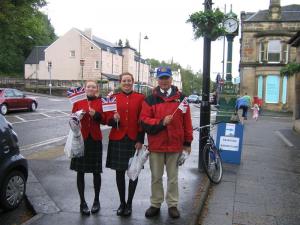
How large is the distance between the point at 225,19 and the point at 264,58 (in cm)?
3559

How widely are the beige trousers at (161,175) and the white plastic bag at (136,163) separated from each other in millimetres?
135

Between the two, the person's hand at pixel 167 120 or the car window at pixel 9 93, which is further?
the car window at pixel 9 93

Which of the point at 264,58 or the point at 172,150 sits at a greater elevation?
the point at 264,58

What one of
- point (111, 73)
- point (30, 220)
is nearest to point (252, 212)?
point (30, 220)

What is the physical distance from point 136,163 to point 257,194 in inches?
113

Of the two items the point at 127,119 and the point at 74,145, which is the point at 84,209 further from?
the point at 127,119

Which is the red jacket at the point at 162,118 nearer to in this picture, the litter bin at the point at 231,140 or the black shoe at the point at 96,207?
the black shoe at the point at 96,207

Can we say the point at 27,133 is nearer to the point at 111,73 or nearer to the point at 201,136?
the point at 201,136

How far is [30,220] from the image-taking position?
5.43 meters

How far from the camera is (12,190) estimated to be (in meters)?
5.92

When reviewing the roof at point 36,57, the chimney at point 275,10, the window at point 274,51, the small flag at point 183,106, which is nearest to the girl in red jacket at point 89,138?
the small flag at point 183,106

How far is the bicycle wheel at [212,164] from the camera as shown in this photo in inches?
310

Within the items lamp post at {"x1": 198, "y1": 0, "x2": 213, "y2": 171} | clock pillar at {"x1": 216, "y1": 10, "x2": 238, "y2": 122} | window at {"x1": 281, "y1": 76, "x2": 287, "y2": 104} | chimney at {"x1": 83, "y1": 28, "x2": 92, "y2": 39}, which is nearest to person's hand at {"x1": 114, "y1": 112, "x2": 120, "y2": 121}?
lamp post at {"x1": 198, "y1": 0, "x2": 213, "y2": 171}

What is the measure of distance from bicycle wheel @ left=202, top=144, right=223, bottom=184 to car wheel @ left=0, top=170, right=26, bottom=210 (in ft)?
10.8
